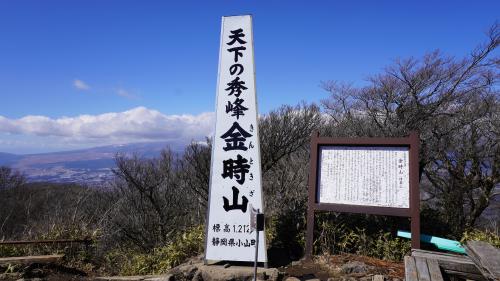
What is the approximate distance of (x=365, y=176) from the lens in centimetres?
548

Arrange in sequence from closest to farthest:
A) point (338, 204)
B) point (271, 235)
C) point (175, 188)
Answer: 1. point (338, 204)
2. point (271, 235)
3. point (175, 188)

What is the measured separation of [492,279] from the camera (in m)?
3.29

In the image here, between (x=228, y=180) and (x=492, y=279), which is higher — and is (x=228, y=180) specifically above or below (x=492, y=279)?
above

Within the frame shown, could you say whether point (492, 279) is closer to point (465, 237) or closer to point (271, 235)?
point (465, 237)

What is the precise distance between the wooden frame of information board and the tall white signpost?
754 millimetres

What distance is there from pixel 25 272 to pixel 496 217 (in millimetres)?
13221

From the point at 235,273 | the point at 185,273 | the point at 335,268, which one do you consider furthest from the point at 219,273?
the point at 335,268

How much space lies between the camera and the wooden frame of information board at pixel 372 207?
5.13 metres

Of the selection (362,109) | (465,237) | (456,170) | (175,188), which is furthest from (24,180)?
(465,237)

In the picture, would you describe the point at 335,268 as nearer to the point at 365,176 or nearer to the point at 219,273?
the point at 365,176

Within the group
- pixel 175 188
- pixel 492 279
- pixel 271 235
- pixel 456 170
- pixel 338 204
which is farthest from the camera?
pixel 175 188

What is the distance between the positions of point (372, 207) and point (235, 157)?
1972 millimetres

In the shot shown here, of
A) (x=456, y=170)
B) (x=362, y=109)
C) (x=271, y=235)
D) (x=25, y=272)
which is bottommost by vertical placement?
(x=25, y=272)

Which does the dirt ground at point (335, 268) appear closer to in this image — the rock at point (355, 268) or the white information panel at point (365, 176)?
the rock at point (355, 268)
